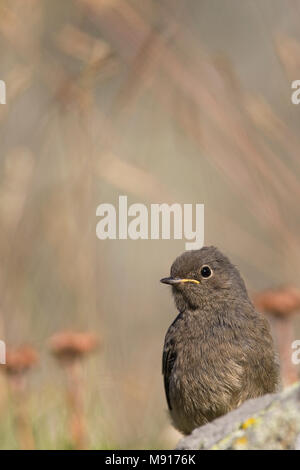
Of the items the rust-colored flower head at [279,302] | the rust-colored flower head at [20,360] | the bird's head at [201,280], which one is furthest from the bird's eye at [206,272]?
the rust-colored flower head at [20,360]

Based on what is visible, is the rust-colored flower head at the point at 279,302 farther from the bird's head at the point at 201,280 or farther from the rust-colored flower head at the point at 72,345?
the rust-colored flower head at the point at 72,345

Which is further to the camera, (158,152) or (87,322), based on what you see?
(158,152)

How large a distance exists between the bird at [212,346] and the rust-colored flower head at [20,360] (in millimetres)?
834

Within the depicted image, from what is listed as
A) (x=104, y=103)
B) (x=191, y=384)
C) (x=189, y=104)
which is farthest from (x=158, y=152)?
(x=191, y=384)

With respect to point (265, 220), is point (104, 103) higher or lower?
→ higher

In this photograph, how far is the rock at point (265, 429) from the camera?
4215 millimetres

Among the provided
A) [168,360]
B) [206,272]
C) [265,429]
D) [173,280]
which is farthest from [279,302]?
[265,429]

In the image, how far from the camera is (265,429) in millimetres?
4281

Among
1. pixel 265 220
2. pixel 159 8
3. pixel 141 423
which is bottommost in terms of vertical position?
pixel 141 423

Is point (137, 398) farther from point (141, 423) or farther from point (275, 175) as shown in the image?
point (275, 175)

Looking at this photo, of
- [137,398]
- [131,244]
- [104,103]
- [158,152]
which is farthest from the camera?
[104,103]

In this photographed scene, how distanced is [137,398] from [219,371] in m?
1.83

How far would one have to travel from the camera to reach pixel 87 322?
7211mm

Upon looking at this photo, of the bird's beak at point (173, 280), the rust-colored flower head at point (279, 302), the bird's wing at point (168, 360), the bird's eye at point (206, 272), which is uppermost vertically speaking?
the bird's eye at point (206, 272)
